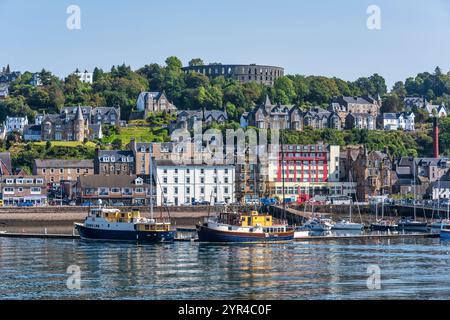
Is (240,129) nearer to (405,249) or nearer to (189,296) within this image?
(405,249)

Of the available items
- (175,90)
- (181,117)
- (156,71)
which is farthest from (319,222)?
(156,71)

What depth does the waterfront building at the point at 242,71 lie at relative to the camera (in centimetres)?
14550

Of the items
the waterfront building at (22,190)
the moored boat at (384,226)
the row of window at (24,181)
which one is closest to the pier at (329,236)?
the moored boat at (384,226)

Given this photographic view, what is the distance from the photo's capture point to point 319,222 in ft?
210

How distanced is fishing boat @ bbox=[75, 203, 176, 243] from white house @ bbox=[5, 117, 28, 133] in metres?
51.7

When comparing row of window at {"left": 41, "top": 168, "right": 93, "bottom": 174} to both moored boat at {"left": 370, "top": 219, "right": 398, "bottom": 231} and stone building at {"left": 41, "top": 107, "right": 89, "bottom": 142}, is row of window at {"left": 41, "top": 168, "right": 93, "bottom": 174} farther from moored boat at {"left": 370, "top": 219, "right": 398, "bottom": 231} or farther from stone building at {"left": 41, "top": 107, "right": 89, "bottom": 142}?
moored boat at {"left": 370, "top": 219, "right": 398, "bottom": 231}

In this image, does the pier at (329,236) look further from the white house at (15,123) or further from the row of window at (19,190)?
the white house at (15,123)

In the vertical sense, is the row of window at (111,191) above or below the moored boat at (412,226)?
above

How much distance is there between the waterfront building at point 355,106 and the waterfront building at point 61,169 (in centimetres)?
4005

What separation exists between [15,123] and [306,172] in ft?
122

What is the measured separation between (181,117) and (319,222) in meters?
43.4

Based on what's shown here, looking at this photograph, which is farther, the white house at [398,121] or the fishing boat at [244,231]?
the white house at [398,121]

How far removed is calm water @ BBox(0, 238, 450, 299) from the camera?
31.2 meters

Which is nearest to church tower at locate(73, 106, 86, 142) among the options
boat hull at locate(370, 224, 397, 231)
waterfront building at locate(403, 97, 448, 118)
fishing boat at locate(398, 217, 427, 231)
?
boat hull at locate(370, 224, 397, 231)
